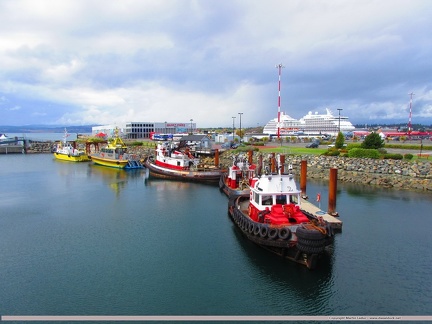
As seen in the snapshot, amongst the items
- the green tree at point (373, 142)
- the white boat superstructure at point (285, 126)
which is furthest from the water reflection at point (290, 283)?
the white boat superstructure at point (285, 126)

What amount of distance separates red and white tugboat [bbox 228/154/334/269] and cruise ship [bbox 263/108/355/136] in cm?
9654

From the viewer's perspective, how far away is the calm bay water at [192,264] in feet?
41.4

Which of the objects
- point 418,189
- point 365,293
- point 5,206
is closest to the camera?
point 365,293

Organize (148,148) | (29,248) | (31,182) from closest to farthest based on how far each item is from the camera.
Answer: (29,248)
(31,182)
(148,148)

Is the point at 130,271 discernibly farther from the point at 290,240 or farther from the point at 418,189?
the point at 418,189

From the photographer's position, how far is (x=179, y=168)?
4075 cm

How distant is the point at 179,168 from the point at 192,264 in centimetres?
2526

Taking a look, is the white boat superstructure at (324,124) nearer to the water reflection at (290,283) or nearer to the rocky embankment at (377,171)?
the rocky embankment at (377,171)

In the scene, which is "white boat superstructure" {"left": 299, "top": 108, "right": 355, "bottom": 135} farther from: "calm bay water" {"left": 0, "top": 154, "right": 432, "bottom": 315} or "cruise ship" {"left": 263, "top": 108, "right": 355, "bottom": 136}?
"calm bay water" {"left": 0, "top": 154, "right": 432, "bottom": 315}

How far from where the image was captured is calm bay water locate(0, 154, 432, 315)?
12.6m

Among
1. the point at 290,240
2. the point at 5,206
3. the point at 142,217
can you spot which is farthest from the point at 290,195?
the point at 5,206

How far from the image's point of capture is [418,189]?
1246 inches

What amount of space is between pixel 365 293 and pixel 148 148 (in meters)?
59.9

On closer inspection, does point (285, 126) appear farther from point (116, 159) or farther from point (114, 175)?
point (114, 175)
